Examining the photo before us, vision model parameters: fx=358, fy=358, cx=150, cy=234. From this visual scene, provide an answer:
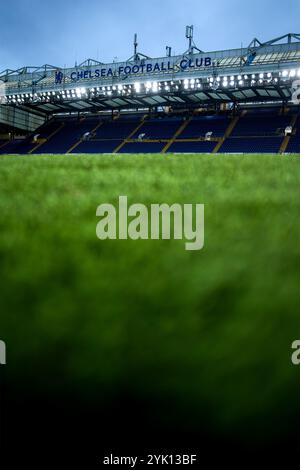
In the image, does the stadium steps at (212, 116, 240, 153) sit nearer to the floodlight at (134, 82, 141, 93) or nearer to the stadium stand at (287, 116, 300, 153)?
the stadium stand at (287, 116, 300, 153)

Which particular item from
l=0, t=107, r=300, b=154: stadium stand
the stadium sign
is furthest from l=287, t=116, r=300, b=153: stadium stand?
the stadium sign

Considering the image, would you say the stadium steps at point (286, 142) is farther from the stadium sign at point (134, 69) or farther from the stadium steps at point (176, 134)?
the stadium steps at point (176, 134)

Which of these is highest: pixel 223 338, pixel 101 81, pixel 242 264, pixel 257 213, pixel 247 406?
pixel 101 81

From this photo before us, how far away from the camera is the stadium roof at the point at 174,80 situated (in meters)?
20.6

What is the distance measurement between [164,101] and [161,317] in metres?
28.5

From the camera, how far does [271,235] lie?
112 centimetres

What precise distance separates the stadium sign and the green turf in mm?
22872

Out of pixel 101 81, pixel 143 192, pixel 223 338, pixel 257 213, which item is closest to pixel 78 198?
pixel 143 192

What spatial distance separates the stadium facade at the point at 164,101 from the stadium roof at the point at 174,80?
0.20 ft

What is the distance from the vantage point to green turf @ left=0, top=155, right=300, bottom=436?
66 centimetres

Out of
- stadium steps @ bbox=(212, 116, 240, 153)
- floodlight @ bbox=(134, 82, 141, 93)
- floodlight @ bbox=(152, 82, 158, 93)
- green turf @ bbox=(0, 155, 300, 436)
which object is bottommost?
green turf @ bbox=(0, 155, 300, 436)
